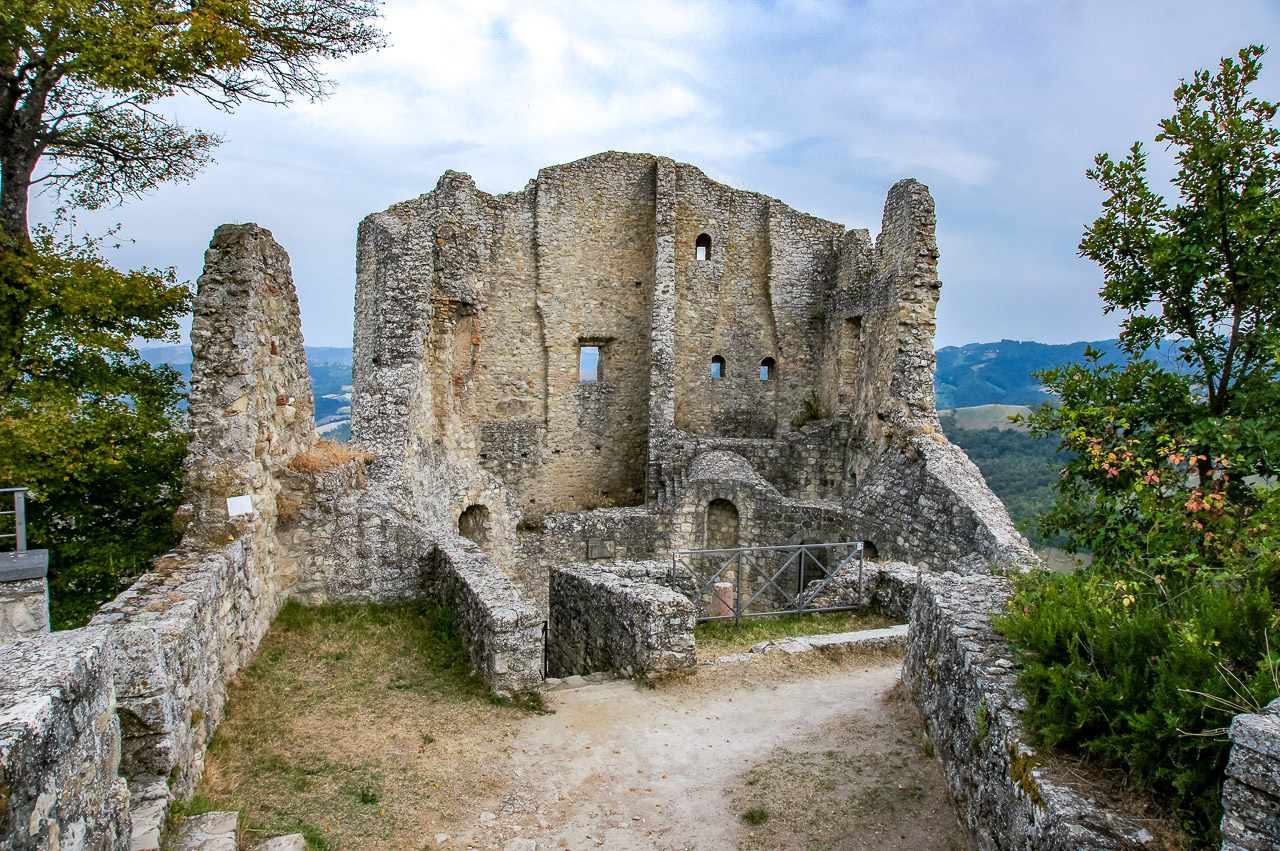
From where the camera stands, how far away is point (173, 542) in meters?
8.69

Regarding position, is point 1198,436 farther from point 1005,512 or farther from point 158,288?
point 158,288

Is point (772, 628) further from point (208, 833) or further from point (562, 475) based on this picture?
point (562, 475)

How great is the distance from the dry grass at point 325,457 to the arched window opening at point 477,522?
420 cm

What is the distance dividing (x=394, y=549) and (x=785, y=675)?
456 cm

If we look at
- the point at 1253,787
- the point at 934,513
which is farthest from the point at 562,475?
the point at 1253,787

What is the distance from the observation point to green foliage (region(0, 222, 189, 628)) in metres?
7.54

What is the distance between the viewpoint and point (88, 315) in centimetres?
812

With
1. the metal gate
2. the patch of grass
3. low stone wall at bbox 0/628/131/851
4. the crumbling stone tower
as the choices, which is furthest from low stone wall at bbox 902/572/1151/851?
the crumbling stone tower

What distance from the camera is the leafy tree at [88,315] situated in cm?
741

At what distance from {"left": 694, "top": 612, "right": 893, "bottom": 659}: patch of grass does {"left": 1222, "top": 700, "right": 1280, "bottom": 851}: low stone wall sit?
6.06 m

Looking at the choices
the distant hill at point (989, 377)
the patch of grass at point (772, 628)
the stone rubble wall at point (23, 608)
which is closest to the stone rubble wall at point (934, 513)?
the patch of grass at point (772, 628)

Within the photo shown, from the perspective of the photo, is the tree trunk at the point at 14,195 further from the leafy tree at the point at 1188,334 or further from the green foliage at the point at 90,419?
the leafy tree at the point at 1188,334

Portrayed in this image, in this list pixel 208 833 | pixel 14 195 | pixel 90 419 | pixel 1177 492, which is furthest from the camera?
pixel 14 195

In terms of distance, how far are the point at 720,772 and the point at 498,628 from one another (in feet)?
7.07
